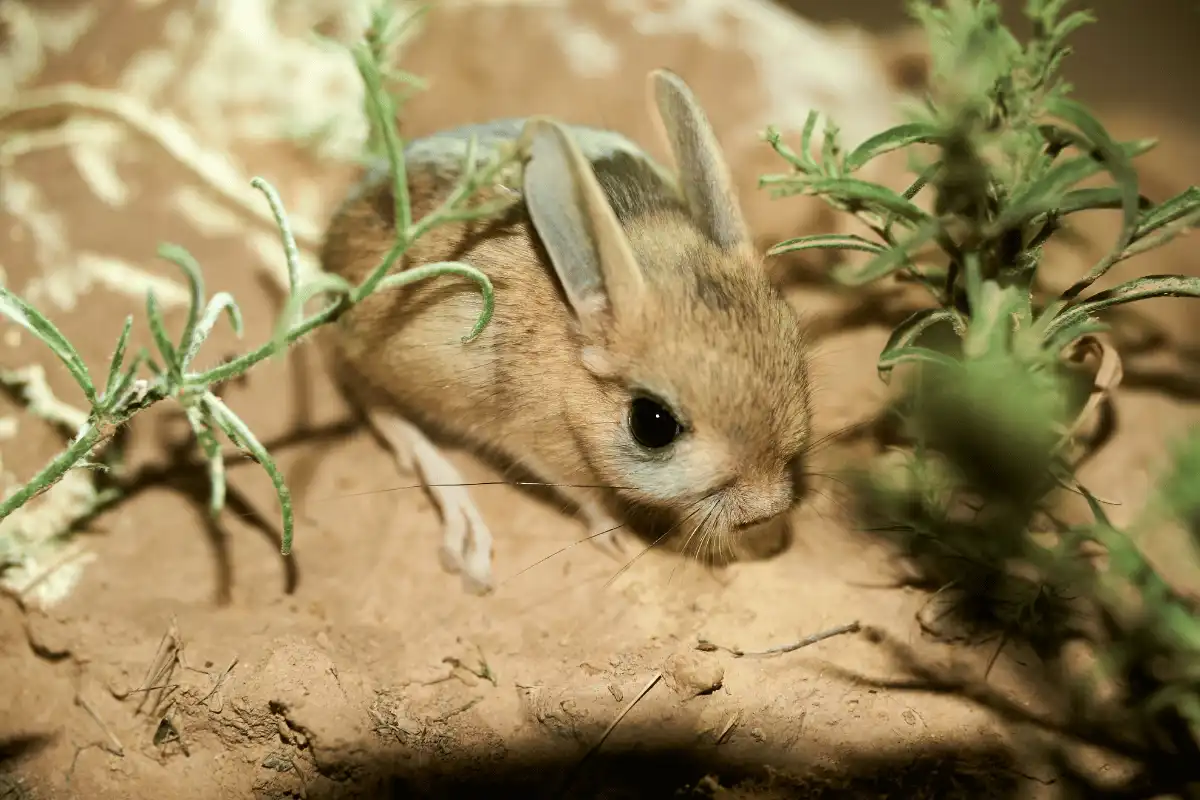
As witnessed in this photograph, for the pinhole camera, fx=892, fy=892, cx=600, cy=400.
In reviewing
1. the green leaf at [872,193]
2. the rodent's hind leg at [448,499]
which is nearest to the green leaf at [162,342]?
the rodent's hind leg at [448,499]

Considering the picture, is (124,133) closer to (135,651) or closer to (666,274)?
(135,651)

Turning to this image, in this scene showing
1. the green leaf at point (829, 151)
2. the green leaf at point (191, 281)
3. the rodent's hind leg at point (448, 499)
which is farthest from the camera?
the rodent's hind leg at point (448, 499)

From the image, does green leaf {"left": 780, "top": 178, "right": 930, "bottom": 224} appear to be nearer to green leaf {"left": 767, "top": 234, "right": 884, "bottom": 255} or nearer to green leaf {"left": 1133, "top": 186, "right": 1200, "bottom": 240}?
green leaf {"left": 767, "top": 234, "right": 884, "bottom": 255}

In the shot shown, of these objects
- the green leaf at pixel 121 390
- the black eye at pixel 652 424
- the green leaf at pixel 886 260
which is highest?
the green leaf at pixel 886 260

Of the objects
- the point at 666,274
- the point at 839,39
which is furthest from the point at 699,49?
the point at 666,274

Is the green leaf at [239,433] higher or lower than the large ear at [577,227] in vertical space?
lower

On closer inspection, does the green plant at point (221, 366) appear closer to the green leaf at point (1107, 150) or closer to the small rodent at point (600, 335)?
the small rodent at point (600, 335)

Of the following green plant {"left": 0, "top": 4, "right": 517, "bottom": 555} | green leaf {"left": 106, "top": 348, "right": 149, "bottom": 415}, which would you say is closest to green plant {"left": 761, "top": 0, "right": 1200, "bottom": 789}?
green plant {"left": 0, "top": 4, "right": 517, "bottom": 555}

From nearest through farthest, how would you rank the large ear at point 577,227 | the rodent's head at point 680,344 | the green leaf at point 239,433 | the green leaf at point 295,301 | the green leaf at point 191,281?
the green leaf at point 191,281 → the green leaf at point 295,301 → the green leaf at point 239,433 → the large ear at point 577,227 → the rodent's head at point 680,344
